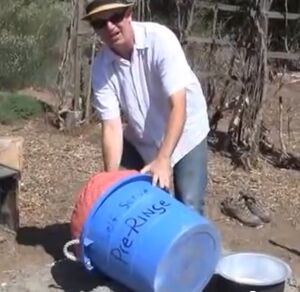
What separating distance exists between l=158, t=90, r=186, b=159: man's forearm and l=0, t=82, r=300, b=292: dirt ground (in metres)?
0.69

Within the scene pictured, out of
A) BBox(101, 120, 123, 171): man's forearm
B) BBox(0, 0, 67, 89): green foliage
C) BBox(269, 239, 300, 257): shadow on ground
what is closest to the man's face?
BBox(101, 120, 123, 171): man's forearm

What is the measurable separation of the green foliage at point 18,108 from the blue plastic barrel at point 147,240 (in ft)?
14.0

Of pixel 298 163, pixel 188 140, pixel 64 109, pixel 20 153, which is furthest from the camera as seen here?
pixel 64 109

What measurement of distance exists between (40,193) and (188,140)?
2.34 meters

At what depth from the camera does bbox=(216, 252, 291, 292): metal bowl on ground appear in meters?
4.48

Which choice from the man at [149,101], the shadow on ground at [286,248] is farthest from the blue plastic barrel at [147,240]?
the shadow on ground at [286,248]

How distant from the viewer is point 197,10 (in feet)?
25.1

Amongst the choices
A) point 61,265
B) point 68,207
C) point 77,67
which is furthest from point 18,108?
point 61,265

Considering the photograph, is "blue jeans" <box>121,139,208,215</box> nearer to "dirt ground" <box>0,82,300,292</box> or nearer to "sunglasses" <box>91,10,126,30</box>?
"dirt ground" <box>0,82,300,292</box>

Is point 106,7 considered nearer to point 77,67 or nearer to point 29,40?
point 77,67

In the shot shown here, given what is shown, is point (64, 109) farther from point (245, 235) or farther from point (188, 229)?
point (188, 229)

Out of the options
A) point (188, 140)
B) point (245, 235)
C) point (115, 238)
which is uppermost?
point (188, 140)

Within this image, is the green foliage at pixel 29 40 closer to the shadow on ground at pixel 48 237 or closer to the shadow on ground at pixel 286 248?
the shadow on ground at pixel 48 237

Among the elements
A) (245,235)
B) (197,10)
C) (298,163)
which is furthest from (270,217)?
(197,10)
